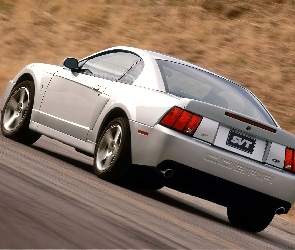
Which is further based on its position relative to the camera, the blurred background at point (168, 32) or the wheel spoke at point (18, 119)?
the blurred background at point (168, 32)

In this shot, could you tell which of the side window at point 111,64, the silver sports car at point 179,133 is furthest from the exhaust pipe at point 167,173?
the side window at point 111,64

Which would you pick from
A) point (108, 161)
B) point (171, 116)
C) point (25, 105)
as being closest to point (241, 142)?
point (171, 116)

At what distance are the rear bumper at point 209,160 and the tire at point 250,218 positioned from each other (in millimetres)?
405

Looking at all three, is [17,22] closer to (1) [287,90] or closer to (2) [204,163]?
(1) [287,90]

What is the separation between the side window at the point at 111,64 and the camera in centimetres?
1082

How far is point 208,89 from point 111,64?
50.9 inches

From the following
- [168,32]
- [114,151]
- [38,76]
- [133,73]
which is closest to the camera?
[114,151]

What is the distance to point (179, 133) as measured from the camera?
9312mm

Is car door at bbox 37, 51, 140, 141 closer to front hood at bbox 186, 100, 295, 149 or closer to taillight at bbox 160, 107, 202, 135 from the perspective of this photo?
taillight at bbox 160, 107, 202, 135

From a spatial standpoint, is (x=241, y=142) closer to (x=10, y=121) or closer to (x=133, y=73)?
(x=133, y=73)

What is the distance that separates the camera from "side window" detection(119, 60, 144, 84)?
10.4 m

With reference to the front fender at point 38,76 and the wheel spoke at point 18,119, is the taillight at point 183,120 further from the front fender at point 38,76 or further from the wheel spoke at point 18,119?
the wheel spoke at point 18,119

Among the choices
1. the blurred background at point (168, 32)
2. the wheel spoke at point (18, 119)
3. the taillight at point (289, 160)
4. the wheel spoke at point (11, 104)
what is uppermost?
the taillight at point (289, 160)

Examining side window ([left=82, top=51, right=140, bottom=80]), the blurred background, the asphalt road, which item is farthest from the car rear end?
the blurred background
